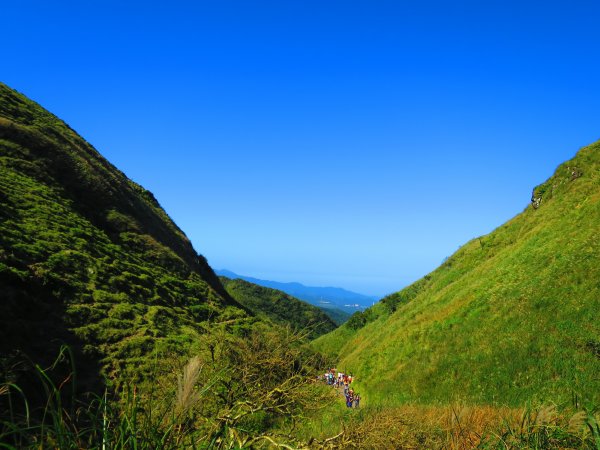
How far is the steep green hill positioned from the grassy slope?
47.9 feet

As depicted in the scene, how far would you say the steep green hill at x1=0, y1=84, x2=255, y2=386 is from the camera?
20734 millimetres

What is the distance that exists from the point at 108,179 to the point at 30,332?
31417mm

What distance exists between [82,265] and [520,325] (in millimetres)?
30899

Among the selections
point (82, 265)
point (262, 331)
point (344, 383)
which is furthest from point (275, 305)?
point (82, 265)

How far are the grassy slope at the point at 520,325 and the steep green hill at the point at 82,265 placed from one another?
14614 mm

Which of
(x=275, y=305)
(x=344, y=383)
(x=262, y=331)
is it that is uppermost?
(x=262, y=331)

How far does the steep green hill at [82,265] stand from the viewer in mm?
20734

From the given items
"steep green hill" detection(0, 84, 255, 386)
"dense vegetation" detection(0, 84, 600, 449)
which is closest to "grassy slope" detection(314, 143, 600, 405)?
"dense vegetation" detection(0, 84, 600, 449)

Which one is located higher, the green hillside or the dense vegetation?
the dense vegetation

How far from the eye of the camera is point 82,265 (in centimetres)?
2744

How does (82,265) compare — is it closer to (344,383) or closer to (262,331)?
(262,331)

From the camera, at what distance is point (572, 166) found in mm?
40281

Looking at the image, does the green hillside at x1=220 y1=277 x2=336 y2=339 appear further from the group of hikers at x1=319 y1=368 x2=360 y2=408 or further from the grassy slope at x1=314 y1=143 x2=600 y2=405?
the group of hikers at x1=319 y1=368 x2=360 y2=408

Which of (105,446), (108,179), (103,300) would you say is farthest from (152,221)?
(105,446)
